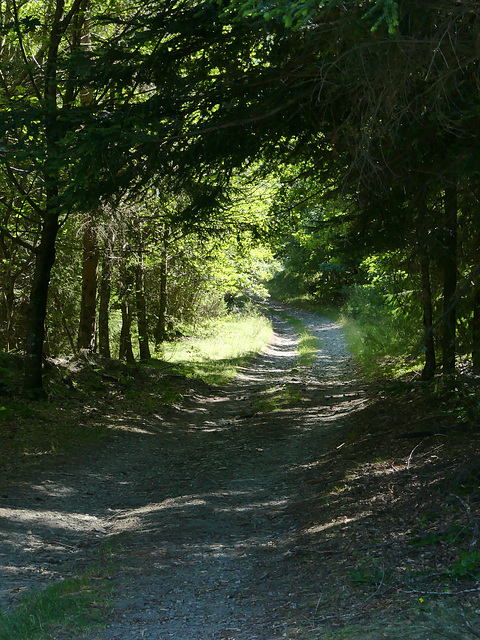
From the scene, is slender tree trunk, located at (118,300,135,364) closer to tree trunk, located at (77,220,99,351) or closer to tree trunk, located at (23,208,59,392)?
tree trunk, located at (77,220,99,351)

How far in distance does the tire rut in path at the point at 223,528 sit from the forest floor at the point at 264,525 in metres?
0.02

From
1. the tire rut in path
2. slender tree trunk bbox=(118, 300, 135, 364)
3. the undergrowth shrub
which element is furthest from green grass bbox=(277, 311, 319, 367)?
the tire rut in path

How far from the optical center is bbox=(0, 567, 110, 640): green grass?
4.32 metres

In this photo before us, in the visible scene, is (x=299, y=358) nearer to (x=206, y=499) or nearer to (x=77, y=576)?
(x=206, y=499)

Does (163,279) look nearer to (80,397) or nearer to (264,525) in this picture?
(80,397)

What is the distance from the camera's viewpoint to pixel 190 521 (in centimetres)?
698

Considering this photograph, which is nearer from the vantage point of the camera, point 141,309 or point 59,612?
point 59,612

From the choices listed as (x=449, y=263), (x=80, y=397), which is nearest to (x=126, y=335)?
(x=80, y=397)

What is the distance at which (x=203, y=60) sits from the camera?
7.99 meters

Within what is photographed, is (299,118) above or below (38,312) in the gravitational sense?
above

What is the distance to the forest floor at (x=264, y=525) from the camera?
4.31m

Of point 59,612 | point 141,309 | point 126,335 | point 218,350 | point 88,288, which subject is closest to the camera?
point 59,612

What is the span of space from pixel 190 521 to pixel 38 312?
6792mm

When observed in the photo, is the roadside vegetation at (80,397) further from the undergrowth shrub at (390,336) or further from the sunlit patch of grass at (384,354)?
the undergrowth shrub at (390,336)
